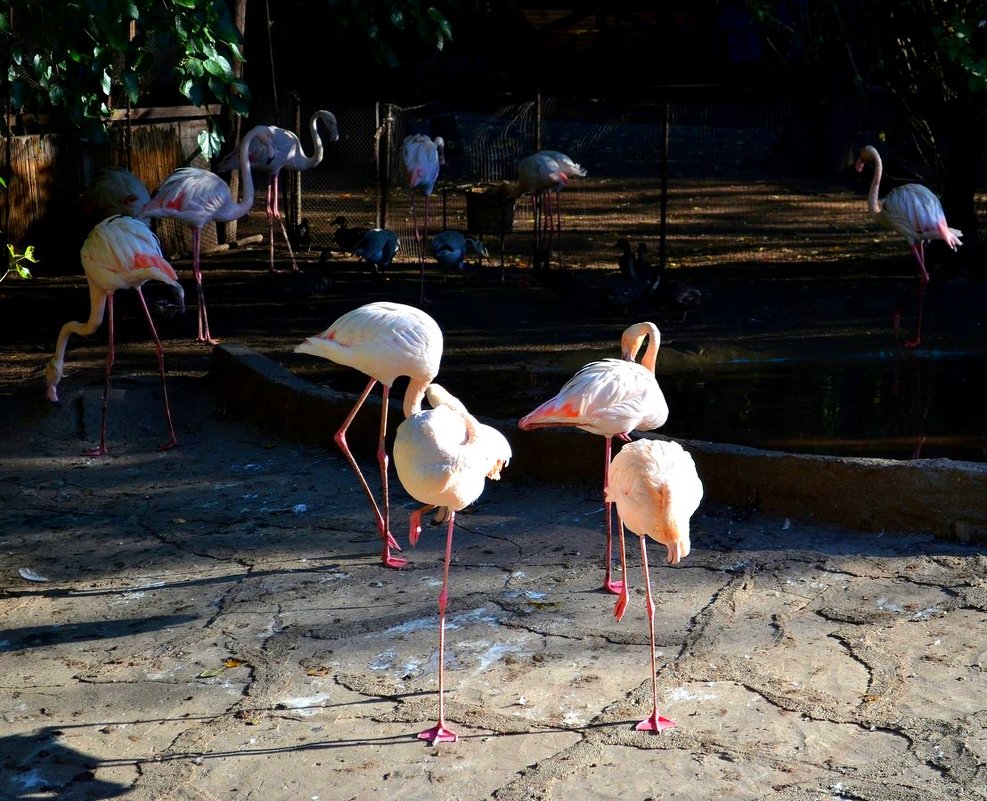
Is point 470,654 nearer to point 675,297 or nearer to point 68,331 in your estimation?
point 68,331

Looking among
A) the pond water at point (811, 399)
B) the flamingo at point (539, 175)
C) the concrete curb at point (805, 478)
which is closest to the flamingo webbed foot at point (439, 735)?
the concrete curb at point (805, 478)

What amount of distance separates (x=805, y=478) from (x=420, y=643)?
Result: 218cm

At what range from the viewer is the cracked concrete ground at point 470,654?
385cm

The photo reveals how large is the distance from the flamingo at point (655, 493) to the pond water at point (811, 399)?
3.17m

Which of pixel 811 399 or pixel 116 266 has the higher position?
pixel 116 266

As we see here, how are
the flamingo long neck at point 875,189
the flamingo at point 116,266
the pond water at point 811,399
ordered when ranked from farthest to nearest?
the flamingo long neck at point 875,189 < the pond water at point 811,399 < the flamingo at point 116,266

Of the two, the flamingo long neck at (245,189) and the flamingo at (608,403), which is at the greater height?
the flamingo long neck at (245,189)

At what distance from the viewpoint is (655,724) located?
405 centimetres

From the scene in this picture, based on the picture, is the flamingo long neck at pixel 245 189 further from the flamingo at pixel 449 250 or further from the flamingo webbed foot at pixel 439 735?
the flamingo webbed foot at pixel 439 735

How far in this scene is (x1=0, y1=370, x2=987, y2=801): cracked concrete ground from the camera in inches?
152

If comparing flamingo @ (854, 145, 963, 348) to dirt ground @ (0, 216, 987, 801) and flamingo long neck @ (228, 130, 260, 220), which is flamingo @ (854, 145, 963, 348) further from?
flamingo long neck @ (228, 130, 260, 220)

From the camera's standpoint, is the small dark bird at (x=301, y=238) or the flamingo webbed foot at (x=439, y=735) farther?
the small dark bird at (x=301, y=238)

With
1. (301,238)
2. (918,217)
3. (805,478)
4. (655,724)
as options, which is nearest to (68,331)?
(805,478)

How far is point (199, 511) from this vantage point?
6367mm
